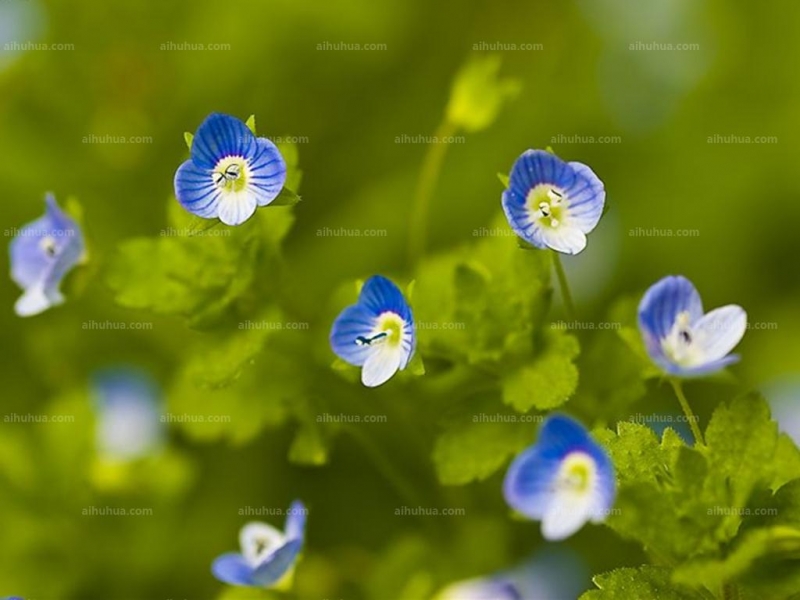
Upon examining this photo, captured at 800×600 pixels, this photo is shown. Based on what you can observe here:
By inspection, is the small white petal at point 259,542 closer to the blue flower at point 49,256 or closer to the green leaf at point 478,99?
the blue flower at point 49,256

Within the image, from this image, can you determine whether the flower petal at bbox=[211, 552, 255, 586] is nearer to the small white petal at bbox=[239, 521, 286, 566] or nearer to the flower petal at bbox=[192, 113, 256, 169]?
the small white petal at bbox=[239, 521, 286, 566]

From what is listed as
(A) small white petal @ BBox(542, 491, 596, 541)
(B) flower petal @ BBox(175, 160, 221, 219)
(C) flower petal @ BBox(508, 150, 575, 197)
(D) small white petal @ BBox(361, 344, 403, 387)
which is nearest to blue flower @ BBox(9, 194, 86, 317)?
(B) flower petal @ BBox(175, 160, 221, 219)

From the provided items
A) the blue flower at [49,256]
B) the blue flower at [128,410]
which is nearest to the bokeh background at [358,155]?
the blue flower at [128,410]

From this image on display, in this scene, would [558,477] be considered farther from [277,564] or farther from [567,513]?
[277,564]

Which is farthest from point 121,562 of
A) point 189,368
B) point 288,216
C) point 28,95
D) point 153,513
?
point 28,95

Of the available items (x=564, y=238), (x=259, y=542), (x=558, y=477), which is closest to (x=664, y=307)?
(x=564, y=238)

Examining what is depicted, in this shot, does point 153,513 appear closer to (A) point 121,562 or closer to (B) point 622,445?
(A) point 121,562
